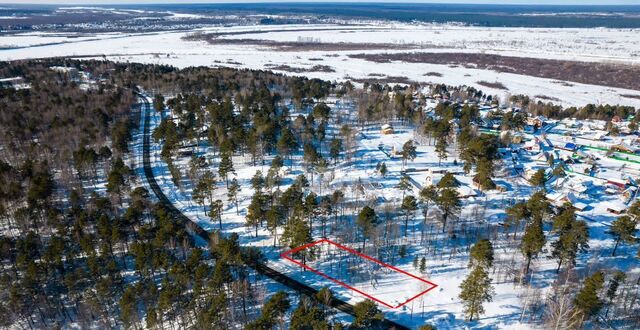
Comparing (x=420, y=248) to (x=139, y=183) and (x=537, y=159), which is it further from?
(x=139, y=183)

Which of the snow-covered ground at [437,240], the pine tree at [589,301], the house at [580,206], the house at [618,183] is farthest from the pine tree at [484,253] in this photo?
the house at [618,183]

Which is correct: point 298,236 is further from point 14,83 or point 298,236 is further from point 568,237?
point 14,83

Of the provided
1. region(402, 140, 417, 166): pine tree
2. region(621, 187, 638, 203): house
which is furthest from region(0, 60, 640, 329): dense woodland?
region(621, 187, 638, 203): house

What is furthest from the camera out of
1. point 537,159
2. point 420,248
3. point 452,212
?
point 537,159

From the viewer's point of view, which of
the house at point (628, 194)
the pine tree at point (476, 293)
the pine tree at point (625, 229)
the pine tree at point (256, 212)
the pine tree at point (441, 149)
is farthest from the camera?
the pine tree at point (441, 149)

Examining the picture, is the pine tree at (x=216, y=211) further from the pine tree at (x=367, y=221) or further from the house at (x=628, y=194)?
the house at (x=628, y=194)

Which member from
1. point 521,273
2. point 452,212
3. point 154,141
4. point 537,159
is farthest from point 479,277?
point 154,141

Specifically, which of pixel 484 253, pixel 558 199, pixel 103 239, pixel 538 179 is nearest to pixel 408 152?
pixel 538 179

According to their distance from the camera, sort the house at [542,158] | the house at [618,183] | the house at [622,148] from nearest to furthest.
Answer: the house at [618,183] < the house at [542,158] < the house at [622,148]

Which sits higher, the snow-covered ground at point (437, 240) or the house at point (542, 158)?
the house at point (542, 158)
